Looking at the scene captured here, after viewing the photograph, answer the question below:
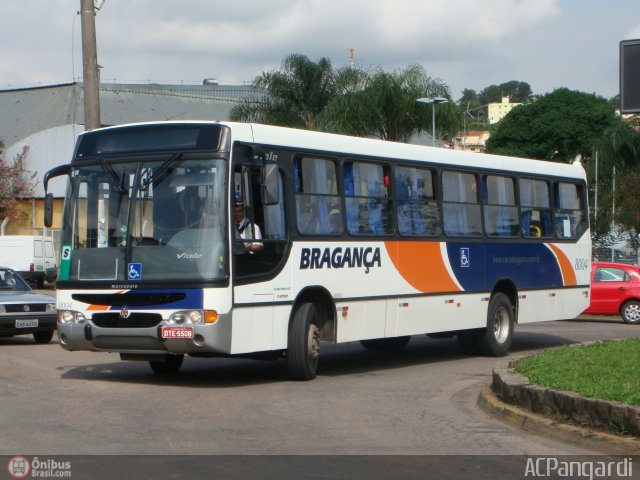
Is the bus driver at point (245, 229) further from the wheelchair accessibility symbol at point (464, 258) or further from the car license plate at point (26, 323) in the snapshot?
the car license plate at point (26, 323)

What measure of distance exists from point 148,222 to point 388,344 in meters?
7.48

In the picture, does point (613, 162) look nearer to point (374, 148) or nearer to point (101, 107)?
point (101, 107)

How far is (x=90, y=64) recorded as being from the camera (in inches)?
823

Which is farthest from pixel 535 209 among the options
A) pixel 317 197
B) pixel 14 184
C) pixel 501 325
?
pixel 14 184

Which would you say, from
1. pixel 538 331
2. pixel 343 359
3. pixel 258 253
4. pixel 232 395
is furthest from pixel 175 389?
pixel 538 331

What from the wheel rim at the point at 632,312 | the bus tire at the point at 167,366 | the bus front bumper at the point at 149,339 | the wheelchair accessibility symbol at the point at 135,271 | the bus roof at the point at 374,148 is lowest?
the wheel rim at the point at 632,312

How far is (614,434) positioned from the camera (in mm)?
9422

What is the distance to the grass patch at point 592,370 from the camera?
10.4 metres

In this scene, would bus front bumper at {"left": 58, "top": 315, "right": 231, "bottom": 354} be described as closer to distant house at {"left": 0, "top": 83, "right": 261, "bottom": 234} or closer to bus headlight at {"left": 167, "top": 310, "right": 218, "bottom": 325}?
bus headlight at {"left": 167, "top": 310, "right": 218, "bottom": 325}

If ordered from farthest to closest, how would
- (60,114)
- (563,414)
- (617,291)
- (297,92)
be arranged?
(60,114), (297,92), (617,291), (563,414)

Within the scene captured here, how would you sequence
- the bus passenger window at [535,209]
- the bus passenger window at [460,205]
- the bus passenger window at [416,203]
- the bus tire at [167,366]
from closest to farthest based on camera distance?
the bus tire at [167,366], the bus passenger window at [416,203], the bus passenger window at [460,205], the bus passenger window at [535,209]

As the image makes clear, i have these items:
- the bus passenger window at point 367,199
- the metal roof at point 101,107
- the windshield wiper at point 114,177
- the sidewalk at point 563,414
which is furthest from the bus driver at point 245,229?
the metal roof at point 101,107

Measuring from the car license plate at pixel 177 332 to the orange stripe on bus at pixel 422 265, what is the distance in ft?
13.3

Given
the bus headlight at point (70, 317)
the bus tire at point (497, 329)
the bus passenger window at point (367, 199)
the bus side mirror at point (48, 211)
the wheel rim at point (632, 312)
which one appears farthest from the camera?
the wheel rim at point (632, 312)
